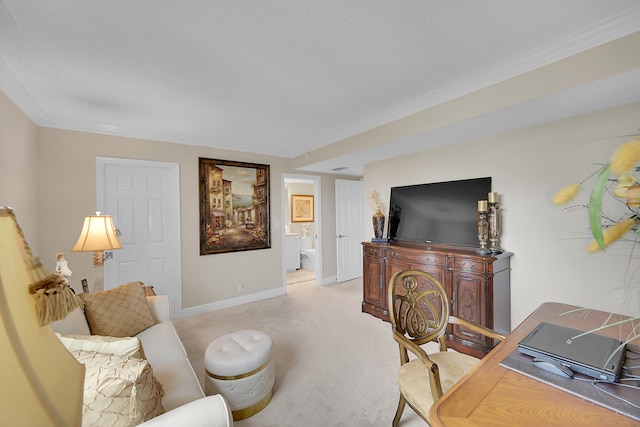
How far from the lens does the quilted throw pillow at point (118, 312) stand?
1919mm

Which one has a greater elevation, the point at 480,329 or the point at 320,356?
the point at 480,329

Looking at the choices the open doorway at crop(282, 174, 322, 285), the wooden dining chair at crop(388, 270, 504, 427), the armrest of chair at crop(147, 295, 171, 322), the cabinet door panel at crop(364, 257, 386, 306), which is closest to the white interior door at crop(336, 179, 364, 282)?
the open doorway at crop(282, 174, 322, 285)

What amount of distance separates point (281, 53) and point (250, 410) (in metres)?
2.49

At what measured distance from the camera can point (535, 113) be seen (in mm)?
2176

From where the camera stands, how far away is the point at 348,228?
5.45 meters

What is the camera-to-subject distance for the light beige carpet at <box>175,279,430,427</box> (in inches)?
73.5

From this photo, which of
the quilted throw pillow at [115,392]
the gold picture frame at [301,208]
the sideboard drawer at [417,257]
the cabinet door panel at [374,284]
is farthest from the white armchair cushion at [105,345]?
the gold picture frame at [301,208]

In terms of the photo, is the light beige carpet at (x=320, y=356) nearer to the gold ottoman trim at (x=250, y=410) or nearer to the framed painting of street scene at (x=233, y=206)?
the gold ottoman trim at (x=250, y=410)

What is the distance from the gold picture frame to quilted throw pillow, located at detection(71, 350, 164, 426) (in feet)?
19.4

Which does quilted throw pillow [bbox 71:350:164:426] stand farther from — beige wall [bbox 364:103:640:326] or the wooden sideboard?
beige wall [bbox 364:103:640:326]

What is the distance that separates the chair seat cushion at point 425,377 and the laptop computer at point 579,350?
48 centimetres

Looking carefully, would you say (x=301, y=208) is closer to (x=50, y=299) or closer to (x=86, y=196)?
(x=86, y=196)

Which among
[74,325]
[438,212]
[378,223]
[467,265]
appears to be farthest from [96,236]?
[438,212]

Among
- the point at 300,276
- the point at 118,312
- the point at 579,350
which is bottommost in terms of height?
the point at 300,276
